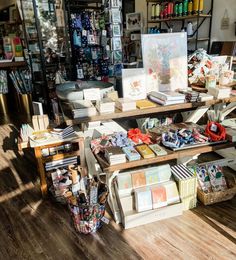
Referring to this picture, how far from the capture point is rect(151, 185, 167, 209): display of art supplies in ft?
6.42

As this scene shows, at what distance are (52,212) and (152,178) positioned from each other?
86 cm

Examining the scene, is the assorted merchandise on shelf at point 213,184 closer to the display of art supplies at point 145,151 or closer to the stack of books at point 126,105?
the display of art supplies at point 145,151

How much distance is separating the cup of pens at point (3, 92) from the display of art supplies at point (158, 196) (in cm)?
414

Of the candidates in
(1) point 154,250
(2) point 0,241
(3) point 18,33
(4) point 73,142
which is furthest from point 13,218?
(3) point 18,33

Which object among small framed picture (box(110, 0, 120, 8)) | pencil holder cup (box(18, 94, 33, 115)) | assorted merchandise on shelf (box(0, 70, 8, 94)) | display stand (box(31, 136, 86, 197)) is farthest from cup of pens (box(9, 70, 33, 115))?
display stand (box(31, 136, 86, 197))

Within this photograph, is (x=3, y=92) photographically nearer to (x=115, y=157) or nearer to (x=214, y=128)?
(x=115, y=157)

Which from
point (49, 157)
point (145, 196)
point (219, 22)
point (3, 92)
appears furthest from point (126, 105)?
point (3, 92)

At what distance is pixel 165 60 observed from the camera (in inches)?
87.7

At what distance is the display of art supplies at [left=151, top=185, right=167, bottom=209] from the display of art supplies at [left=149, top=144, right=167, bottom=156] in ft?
0.93

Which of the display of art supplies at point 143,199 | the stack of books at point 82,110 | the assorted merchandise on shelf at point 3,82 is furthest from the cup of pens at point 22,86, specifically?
the display of art supplies at point 143,199

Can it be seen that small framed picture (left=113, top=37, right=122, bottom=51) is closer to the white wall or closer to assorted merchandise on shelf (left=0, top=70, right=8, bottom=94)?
the white wall

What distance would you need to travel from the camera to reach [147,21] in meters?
5.77

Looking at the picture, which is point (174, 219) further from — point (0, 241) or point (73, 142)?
point (0, 241)

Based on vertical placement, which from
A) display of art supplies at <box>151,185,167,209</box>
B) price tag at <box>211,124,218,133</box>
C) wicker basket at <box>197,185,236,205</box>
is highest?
price tag at <box>211,124,218,133</box>
